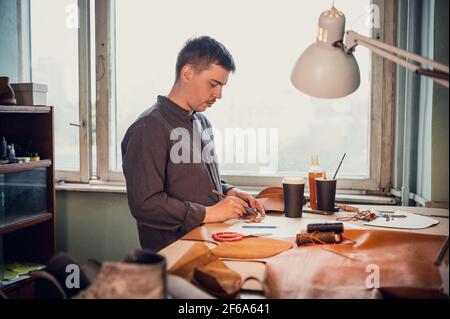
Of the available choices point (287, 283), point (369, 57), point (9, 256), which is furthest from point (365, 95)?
point (9, 256)

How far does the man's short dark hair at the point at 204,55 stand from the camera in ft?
5.57

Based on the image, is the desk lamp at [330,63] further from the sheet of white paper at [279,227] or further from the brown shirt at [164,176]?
the brown shirt at [164,176]

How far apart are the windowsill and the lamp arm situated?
129 cm

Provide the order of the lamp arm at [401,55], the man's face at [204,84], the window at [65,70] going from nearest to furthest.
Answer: the lamp arm at [401,55] → the man's face at [204,84] → the window at [65,70]

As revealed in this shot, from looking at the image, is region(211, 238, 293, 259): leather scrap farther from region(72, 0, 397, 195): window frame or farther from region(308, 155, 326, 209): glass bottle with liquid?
region(72, 0, 397, 195): window frame

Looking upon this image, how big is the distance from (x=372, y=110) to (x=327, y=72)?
51.8 inches

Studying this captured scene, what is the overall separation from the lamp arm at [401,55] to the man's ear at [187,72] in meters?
0.72

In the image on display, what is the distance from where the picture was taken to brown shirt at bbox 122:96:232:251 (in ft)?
4.91

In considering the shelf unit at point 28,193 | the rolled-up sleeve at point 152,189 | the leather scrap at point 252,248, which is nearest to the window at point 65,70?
the shelf unit at point 28,193

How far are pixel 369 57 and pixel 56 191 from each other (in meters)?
1.90

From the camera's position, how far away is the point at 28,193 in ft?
8.04

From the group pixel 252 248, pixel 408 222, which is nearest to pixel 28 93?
pixel 252 248

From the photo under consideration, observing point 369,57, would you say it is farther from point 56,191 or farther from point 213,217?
point 56,191

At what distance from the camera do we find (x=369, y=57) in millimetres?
2348
